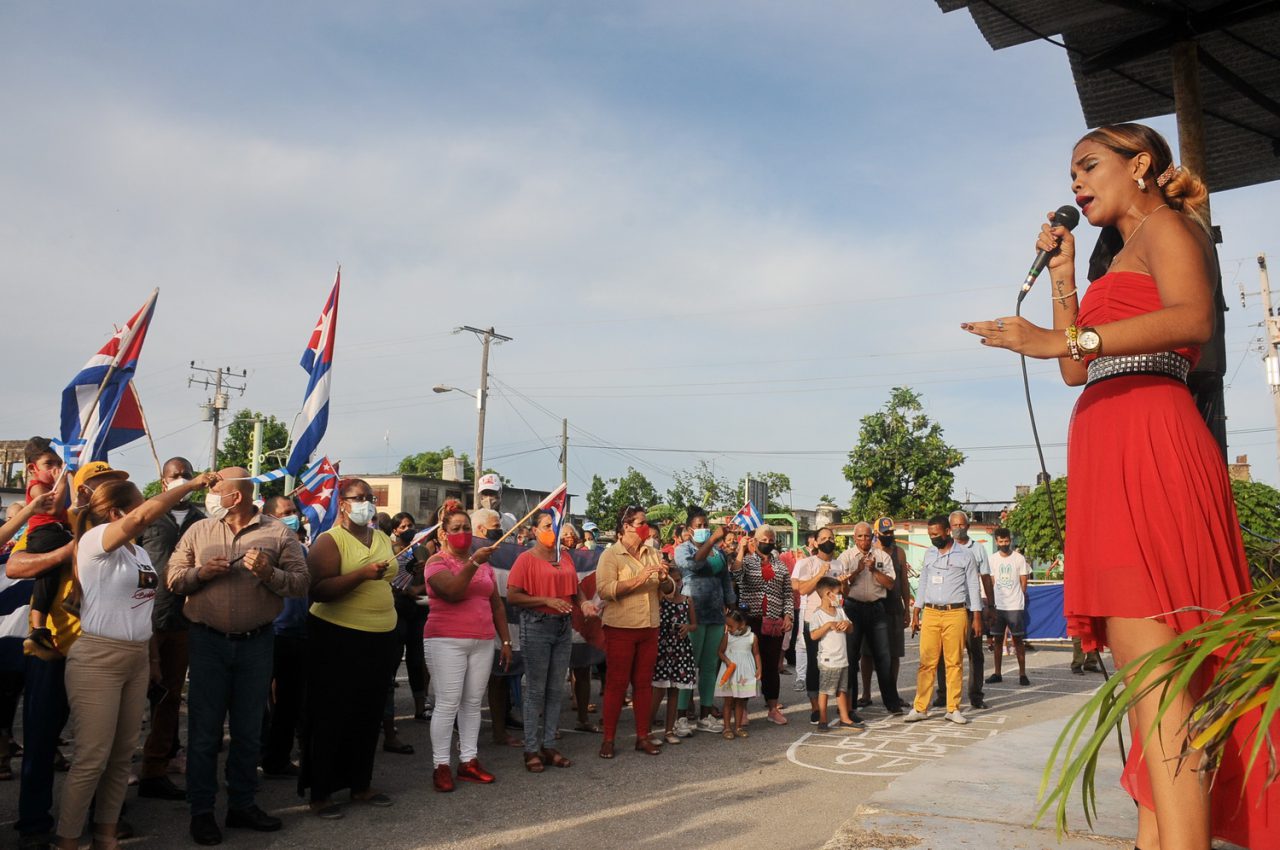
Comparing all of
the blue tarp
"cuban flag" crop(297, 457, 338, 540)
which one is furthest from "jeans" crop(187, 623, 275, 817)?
the blue tarp

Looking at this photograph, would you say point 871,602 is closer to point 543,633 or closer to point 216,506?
point 543,633

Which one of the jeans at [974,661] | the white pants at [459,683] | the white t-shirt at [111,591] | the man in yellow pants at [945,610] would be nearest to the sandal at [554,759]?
the white pants at [459,683]

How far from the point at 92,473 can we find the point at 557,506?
13.5 ft

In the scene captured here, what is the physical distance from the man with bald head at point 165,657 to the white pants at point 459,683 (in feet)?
5.55

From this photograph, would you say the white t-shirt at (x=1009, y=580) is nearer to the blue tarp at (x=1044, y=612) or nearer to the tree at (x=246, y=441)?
the blue tarp at (x=1044, y=612)

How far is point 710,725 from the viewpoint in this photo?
392 inches

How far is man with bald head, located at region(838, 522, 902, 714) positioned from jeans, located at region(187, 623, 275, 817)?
253 inches

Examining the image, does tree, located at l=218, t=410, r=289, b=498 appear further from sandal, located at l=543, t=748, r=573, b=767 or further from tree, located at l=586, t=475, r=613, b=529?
sandal, located at l=543, t=748, r=573, b=767

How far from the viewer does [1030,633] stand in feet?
62.6

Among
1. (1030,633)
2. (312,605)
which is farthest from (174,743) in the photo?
(1030,633)

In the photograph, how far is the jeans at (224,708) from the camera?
5.59m

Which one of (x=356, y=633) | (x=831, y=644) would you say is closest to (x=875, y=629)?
(x=831, y=644)

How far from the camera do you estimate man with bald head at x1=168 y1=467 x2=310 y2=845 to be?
564 centimetres

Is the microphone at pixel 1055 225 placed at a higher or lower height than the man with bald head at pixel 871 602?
higher
